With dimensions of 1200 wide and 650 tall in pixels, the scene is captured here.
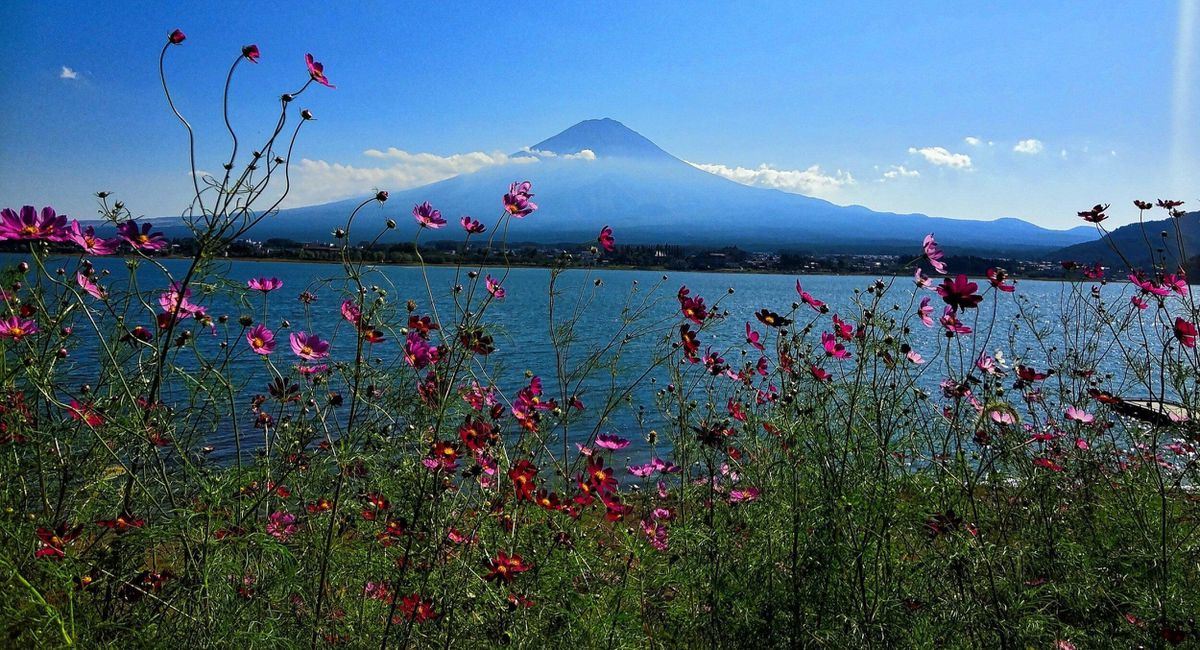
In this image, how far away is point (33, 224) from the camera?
5.19ft

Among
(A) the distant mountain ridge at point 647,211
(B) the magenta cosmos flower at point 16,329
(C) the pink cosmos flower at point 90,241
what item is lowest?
(B) the magenta cosmos flower at point 16,329

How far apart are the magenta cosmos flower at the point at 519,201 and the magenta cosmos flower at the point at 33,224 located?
3.51 feet

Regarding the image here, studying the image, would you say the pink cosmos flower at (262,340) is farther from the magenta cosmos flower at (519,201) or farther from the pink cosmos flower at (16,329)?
the magenta cosmos flower at (519,201)

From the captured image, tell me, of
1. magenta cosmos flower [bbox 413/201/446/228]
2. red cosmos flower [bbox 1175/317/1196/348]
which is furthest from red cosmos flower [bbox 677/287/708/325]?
red cosmos flower [bbox 1175/317/1196/348]

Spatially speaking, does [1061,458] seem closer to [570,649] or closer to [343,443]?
[570,649]

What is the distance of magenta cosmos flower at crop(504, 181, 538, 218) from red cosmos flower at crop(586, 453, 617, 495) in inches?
31.1

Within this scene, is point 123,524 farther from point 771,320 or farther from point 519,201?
point 771,320

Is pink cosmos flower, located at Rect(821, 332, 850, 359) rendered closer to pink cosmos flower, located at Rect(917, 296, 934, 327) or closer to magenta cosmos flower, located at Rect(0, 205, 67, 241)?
pink cosmos flower, located at Rect(917, 296, 934, 327)

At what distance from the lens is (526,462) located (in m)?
1.84

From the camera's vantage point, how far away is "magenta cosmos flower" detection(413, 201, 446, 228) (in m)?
2.00

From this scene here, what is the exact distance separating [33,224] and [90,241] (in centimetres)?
18

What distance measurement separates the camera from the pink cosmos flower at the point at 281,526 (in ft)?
7.02

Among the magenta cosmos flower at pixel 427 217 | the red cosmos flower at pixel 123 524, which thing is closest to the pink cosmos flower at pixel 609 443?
the magenta cosmos flower at pixel 427 217

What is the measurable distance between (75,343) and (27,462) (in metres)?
0.73
